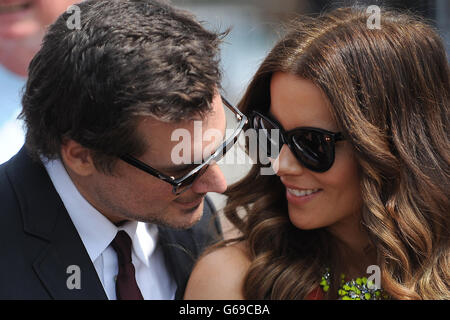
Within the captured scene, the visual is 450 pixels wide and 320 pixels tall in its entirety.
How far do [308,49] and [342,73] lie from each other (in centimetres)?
15

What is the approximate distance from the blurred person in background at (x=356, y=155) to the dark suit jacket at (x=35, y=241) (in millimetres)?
433

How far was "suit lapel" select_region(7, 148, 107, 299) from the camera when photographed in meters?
1.86

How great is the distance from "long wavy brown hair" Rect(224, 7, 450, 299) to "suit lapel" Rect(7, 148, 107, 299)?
0.55m

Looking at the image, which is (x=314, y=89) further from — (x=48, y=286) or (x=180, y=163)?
(x=48, y=286)

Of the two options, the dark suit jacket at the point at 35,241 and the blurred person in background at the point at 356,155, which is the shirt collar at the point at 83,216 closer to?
the dark suit jacket at the point at 35,241

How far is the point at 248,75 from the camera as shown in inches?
91.0

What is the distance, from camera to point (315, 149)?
193cm

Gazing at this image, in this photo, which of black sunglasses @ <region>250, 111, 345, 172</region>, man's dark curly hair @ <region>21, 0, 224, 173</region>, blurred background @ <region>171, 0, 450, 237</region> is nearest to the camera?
man's dark curly hair @ <region>21, 0, 224, 173</region>

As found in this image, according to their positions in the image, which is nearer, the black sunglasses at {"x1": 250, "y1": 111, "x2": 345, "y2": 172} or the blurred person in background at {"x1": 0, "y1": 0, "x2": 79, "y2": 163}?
the black sunglasses at {"x1": 250, "y1": 111, "x2": 345, "y2": 172}

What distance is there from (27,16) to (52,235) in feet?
4.03

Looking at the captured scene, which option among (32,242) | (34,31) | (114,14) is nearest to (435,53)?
(114,14)

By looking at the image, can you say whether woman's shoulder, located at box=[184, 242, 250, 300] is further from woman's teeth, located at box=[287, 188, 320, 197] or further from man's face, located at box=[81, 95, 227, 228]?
woman's teeth, located at box=[287, 188, 320, 197]

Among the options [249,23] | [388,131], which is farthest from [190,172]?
[249,23]

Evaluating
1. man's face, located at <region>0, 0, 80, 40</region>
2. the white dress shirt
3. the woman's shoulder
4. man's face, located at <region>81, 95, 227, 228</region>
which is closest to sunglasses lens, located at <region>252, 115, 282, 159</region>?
man's face, located at <region>81, 95, 227, 228</region>
